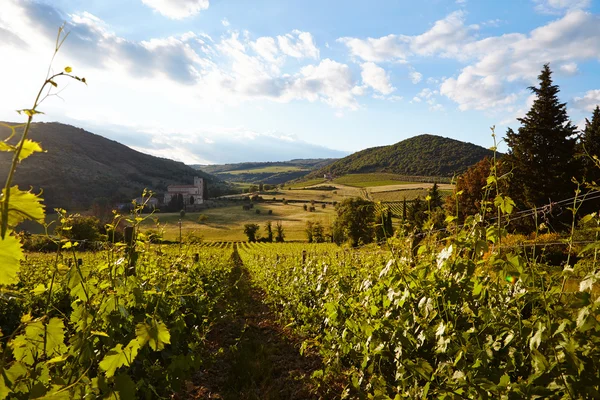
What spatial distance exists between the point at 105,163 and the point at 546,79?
5445 inches

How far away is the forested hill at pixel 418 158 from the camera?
10881 cm

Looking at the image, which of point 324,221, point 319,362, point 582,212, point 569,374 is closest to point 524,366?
point 569,374

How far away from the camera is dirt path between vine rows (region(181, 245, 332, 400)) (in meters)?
4.26

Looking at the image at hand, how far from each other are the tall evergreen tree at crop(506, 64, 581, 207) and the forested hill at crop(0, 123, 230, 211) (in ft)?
230

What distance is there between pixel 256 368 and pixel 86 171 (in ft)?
394

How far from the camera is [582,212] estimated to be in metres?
21.2

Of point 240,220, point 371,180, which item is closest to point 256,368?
point 240,220

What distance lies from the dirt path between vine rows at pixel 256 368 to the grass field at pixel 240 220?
49.2 metres

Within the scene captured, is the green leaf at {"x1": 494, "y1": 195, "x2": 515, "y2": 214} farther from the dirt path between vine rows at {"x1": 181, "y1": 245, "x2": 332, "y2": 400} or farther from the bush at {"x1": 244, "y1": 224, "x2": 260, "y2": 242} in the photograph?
the bush at {"x1": 244, "y1": 224, "x2": 260, "y2": 242}

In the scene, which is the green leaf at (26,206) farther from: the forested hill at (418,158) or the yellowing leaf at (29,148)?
the forested hill at (418,158)

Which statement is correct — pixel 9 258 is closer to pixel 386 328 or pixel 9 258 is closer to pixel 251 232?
pixel 386 328

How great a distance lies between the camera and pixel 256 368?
16.1ft

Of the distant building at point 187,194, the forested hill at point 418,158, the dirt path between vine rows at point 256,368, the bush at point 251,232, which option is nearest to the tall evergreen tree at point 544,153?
the dirt path between vine rows at point 256,368

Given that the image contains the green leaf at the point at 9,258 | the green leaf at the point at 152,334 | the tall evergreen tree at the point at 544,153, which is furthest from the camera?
the tall evergreen tree at the point at 544,153
